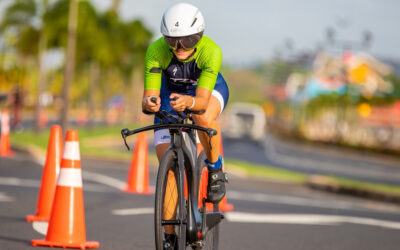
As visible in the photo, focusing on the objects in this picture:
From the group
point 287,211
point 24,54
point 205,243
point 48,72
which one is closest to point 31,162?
point 287,211

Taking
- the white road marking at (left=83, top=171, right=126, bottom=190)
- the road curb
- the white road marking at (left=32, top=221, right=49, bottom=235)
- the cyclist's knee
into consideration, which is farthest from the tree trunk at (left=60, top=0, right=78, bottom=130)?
the cyclist's knee

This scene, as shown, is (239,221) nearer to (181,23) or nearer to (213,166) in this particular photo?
(213,166)

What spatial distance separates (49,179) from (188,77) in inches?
149

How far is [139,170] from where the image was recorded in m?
15.7

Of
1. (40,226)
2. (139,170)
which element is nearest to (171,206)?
(40,226)

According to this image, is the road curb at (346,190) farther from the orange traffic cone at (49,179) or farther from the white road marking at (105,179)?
the orange traffic cone at (49,179)

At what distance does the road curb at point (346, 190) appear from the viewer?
71.4 ft

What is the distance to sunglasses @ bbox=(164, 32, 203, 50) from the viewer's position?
22.6ft

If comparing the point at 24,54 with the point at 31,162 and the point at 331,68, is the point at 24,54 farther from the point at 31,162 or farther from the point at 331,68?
the point at 331,68

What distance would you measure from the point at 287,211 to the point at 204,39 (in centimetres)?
753

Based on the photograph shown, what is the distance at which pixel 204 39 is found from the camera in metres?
7.24

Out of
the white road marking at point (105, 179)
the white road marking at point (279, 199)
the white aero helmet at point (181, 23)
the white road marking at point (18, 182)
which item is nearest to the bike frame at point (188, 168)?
the white aero helmet at point (181, 23)

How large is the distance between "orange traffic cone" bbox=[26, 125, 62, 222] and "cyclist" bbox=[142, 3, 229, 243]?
11.1ft

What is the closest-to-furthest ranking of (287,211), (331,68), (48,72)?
(287,211), (48,72), (331,68)
